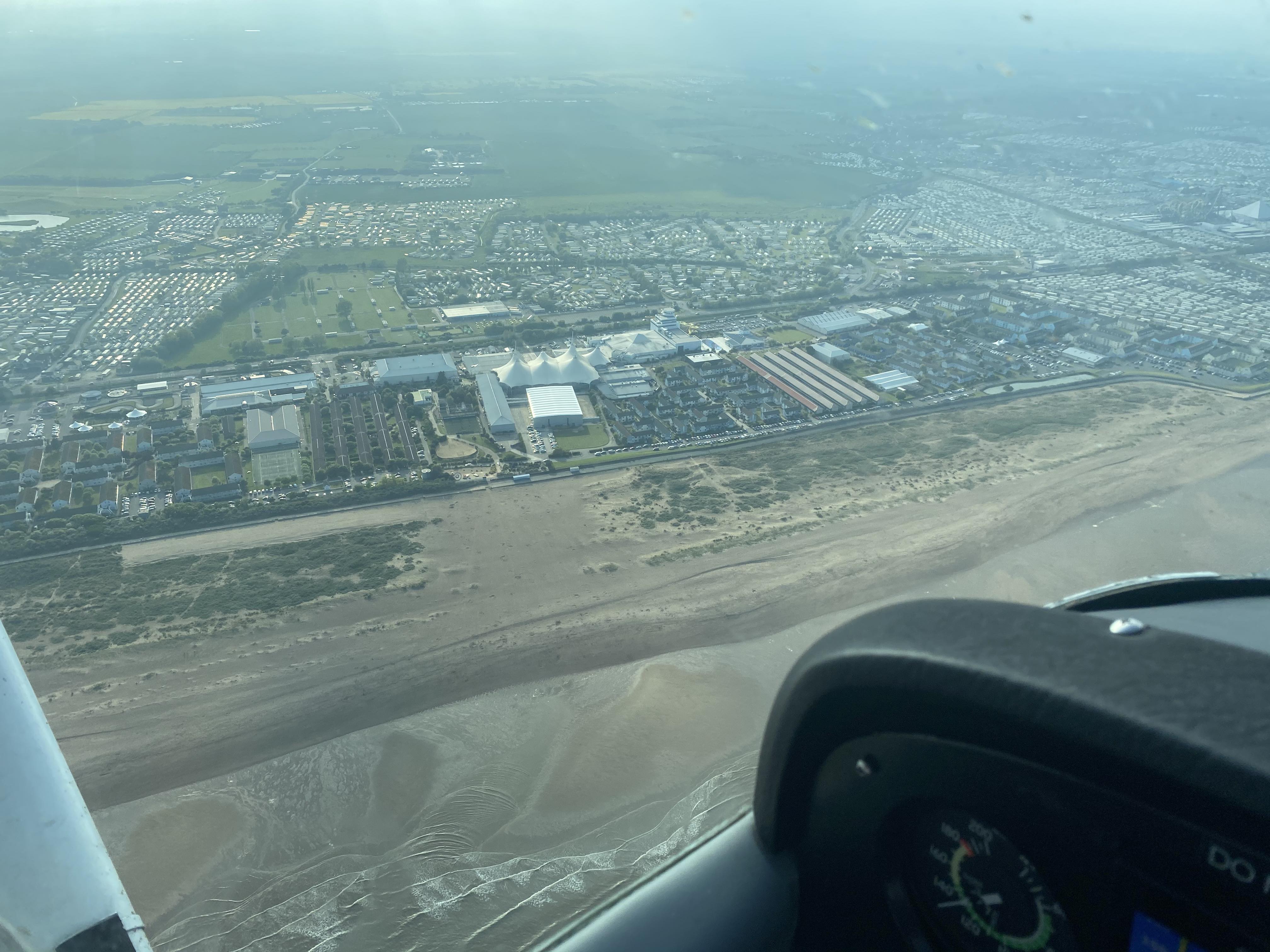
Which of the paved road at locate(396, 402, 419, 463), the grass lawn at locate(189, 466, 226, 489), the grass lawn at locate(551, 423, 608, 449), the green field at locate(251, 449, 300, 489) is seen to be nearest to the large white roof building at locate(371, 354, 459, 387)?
the paved road at locate(396, 402, 419, 463)

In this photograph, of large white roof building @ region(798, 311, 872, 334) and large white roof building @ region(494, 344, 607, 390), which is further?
large white roof building @ region(798, 311, 872, 334)

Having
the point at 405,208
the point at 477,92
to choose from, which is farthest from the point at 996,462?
the point at 477,92

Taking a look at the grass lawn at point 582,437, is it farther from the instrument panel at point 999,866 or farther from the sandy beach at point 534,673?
the instrument panel at point 999,866

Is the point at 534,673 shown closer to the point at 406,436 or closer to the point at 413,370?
the point at 406,436

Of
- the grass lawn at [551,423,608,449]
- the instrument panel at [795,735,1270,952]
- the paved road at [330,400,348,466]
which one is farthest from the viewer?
the grass lawn at [551,423,608,449]

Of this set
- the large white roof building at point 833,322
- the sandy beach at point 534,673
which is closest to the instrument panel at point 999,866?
the sandy beach at point 534,673

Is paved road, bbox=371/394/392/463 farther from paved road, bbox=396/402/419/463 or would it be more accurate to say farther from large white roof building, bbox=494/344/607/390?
large white roof building, bbox=494/344/607/390
